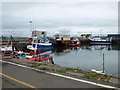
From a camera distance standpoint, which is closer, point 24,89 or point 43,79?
point 24,89

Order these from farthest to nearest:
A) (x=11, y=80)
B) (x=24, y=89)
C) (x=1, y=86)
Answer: (x=11, y=80)
(x=1, y=86)
(x=24, y=89)

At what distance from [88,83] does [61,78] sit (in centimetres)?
136

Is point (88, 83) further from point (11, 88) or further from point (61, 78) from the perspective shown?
point (11, 88)

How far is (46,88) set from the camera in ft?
15.0

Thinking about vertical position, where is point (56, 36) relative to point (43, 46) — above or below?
above

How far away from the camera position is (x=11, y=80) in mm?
5457

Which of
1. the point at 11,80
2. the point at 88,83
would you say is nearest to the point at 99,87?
the point at 88,83

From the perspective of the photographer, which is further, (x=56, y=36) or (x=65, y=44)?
(x=56, y=36)

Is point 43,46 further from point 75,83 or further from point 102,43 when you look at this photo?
point 102,43

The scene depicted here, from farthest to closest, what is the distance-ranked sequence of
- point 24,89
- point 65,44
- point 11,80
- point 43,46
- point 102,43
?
1. point 102,43
2. point 65,44
3. point 43,46
4. point 11,80
5. point 24,89

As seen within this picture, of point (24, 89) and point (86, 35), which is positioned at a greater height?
point (86, 35)

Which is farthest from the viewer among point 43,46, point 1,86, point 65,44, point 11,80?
point 65,44

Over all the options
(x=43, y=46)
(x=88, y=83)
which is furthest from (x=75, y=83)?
(x=43, y=46)

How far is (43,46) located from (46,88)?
3478cm
